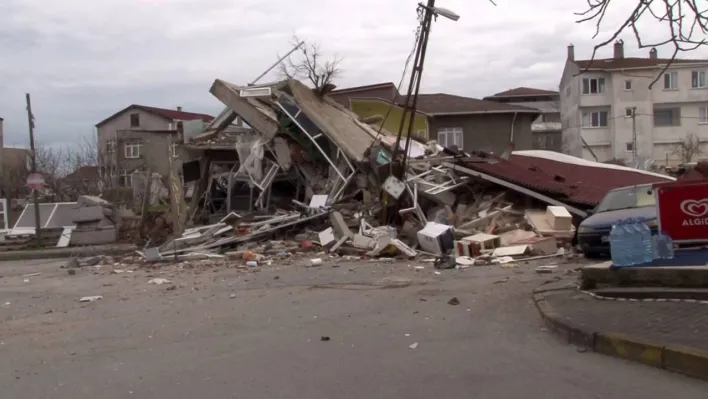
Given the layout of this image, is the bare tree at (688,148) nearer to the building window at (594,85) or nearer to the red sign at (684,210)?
the building window at (594,85)

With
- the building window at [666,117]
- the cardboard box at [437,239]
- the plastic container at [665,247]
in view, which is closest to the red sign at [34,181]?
the cardboard box at [437,239]

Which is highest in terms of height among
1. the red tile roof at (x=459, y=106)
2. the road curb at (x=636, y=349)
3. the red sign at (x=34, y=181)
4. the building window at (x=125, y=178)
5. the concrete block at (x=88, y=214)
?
the red tile roof at (x=459, y=106)

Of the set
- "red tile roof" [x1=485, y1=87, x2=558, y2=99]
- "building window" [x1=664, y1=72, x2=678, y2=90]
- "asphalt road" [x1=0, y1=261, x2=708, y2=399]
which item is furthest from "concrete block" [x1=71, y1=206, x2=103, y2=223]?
"red tile roof" [x1=485, y1=87, x2=558, y2=99]

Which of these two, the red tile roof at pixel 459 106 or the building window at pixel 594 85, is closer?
the red tile roof at pixel 459 106

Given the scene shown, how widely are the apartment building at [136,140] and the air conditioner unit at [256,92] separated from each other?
13884mm

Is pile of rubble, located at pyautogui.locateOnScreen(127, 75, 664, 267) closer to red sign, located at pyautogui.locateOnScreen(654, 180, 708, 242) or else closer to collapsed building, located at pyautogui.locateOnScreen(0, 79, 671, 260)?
collapsed building, located at pyautogui.locateOnScreen(0, 79, 671, 260)

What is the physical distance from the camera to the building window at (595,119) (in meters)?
61.3

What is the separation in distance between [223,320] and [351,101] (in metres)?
29.3

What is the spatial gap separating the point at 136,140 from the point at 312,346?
2515 inches

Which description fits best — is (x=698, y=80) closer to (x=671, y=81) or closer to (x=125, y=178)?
(x=671, y=81)

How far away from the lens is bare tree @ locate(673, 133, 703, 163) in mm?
53469

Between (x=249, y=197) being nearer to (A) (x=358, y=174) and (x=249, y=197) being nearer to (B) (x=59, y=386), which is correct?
(A) (x=358, y=174)

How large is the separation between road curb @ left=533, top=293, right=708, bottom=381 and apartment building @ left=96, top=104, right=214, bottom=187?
3157 cm

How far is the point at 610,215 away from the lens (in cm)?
1302
